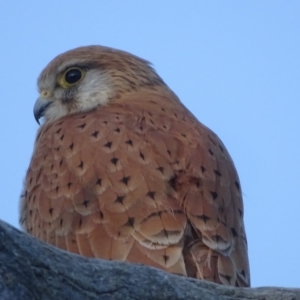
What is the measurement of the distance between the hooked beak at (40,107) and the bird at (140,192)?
518 mm

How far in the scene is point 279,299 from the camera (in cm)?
353

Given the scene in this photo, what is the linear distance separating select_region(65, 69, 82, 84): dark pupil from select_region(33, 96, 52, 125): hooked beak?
0.25 meters

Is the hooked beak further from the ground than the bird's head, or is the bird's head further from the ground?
the bird's head

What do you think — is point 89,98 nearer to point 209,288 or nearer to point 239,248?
point 239,248

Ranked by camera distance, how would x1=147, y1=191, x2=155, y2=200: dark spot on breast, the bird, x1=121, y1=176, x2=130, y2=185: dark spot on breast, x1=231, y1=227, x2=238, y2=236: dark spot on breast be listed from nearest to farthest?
the bird
x1=147, y1=191, x2=155, y2=200: dark spot on breast
x1=121, y1=176, x2=130, y2=185: dark spot on breast
x1=231, y1=227, x2=238, y2=236: dark spot on breast

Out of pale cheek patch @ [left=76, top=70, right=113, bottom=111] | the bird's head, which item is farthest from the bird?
the bird's head

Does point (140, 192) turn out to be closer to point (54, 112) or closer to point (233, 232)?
point (233, 232)

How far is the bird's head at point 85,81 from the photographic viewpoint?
695 cm

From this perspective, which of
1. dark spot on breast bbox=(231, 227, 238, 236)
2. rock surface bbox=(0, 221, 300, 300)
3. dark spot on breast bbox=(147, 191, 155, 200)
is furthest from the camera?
dark spot on breast bbox=(231, 227, 238, 236)

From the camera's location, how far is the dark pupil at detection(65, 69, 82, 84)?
7.18m

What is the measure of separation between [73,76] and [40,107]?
0.40 m

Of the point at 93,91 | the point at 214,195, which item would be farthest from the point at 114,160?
the point at 93,91

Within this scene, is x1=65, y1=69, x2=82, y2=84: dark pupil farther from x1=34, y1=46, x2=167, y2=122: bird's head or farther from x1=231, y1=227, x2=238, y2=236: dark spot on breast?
x1=231, y1=227, x2=238, y2=236: dark spot on breast

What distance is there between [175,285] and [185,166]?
2.06 metres
